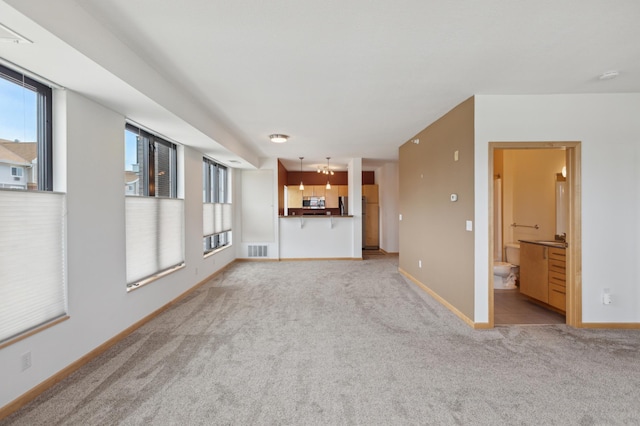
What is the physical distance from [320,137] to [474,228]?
10.3 feet

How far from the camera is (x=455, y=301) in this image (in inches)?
150

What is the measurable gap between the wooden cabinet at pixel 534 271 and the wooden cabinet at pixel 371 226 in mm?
5386

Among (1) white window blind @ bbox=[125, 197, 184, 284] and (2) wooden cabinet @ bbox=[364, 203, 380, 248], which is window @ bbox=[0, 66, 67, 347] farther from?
(2) wooden cabinet @ bbox=[364, 203, 380, 248]

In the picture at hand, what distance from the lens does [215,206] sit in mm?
6266

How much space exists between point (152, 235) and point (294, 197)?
22.0 ft

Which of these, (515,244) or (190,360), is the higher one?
(515,244)

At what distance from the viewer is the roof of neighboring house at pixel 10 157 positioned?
6.67 ft

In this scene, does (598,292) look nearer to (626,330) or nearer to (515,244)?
(626,330)

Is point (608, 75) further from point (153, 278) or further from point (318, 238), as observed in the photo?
point (318, 238)

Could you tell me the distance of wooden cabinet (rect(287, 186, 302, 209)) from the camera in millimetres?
10320

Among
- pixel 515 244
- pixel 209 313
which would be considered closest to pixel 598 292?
pixel 515 244

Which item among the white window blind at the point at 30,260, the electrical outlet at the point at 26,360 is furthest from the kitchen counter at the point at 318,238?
the electrical outlet at the point at 26,360

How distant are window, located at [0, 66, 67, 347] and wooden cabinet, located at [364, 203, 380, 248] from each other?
8.11m

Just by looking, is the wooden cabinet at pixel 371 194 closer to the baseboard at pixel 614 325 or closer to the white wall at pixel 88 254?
the baseboard at pixel 614 325
